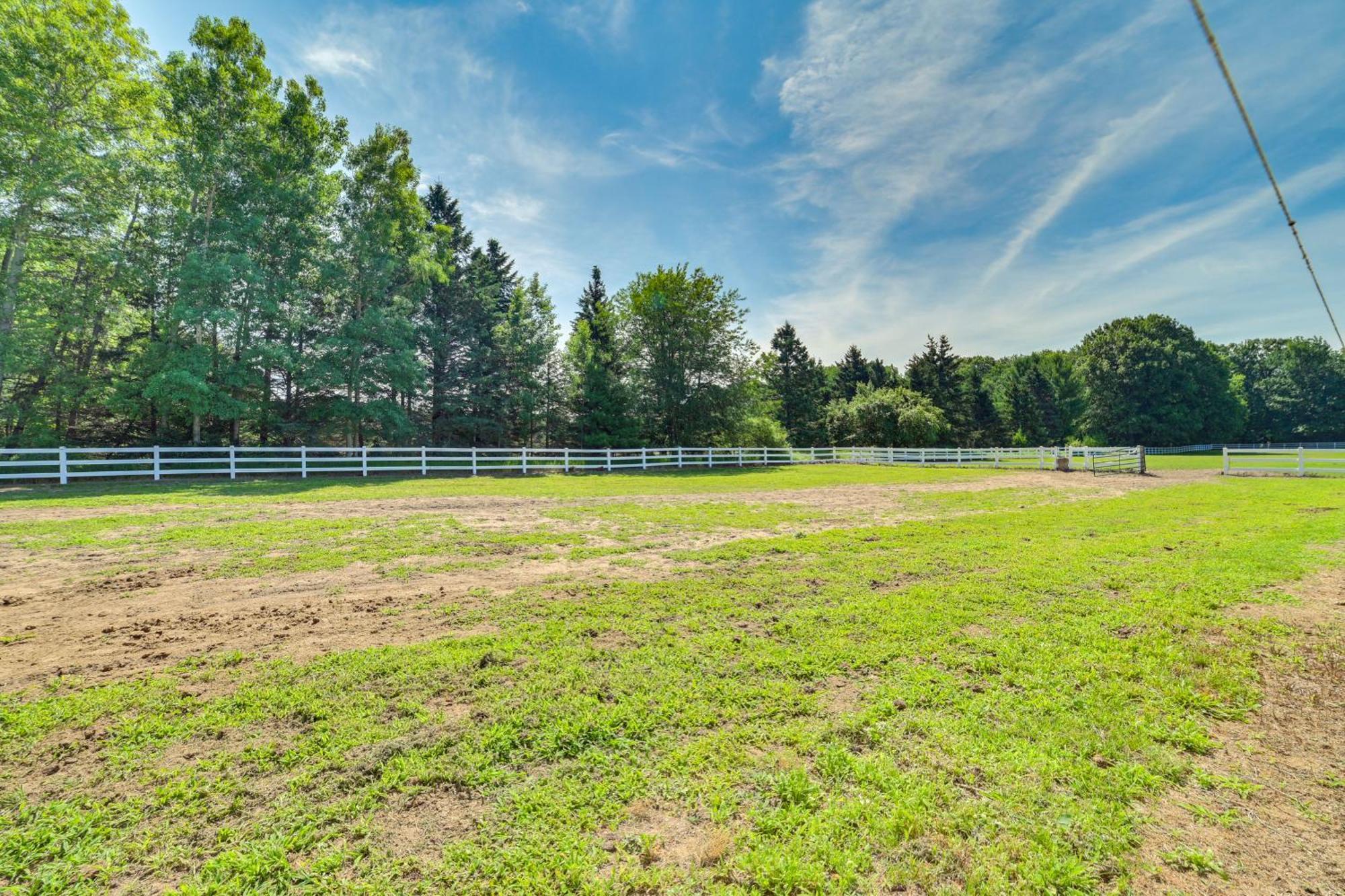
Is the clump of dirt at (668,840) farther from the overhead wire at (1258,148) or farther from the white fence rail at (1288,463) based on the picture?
the white fence rail at (1288,463)

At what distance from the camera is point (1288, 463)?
16.7 meters

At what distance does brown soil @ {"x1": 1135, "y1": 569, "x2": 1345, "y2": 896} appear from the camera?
1.69 meters

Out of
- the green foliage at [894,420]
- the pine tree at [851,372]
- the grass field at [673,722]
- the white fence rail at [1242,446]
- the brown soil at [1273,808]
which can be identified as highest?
the pine tree at [851,372]

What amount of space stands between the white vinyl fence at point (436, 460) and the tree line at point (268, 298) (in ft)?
7.08

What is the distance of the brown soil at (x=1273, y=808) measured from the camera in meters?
1.69

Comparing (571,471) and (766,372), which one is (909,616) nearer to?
(571,471)

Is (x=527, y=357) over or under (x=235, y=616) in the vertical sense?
over

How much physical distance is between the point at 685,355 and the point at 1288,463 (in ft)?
83.7

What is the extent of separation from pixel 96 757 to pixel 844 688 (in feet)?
12.7

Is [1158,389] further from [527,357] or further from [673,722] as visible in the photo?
[673,722]

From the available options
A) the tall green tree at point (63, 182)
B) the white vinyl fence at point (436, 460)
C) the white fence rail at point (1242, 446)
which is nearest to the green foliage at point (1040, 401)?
the white fence rail at point (1242, 446)

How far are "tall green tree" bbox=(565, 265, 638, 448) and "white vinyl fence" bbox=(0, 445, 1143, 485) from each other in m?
3.97

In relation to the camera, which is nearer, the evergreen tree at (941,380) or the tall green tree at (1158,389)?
the evergreen tree at (941,380)

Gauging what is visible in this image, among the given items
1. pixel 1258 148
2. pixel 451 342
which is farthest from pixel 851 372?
pixel 1258 148
